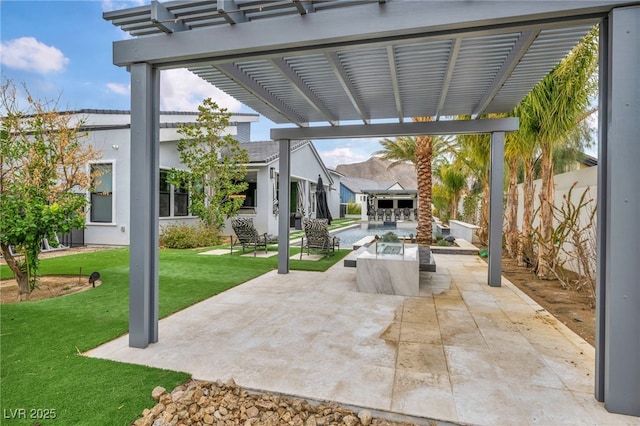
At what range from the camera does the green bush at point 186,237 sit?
12305 mm

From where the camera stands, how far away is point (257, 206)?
636 inches

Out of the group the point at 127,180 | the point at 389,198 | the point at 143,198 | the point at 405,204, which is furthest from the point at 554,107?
the point at 405,204

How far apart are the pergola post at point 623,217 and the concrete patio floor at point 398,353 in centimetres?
32

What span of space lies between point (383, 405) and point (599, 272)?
82.5 inches

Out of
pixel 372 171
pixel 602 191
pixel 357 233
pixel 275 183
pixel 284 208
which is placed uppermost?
pixel 372 171

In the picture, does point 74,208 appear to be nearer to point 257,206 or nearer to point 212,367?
point 212,367

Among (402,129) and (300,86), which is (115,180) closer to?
(300,86)

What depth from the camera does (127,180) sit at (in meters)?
12.0

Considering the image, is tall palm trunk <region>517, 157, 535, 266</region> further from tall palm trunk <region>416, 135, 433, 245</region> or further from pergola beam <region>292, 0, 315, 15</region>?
pergola beam <region>292, 0, 315, 15</region>

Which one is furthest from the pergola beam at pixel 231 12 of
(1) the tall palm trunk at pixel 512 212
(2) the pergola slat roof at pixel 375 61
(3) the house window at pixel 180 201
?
(3) the house window at pixel 180 201

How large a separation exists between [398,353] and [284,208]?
486cm

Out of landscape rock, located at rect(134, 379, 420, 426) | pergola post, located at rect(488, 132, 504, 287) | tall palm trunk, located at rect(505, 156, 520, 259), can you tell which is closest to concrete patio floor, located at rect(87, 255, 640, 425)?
landscape rock, located at rect(134, 379, 420, 426)

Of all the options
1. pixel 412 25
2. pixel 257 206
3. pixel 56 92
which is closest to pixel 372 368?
pixel 412 25

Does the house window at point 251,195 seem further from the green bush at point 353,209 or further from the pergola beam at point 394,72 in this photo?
the green bush at point 353,209
